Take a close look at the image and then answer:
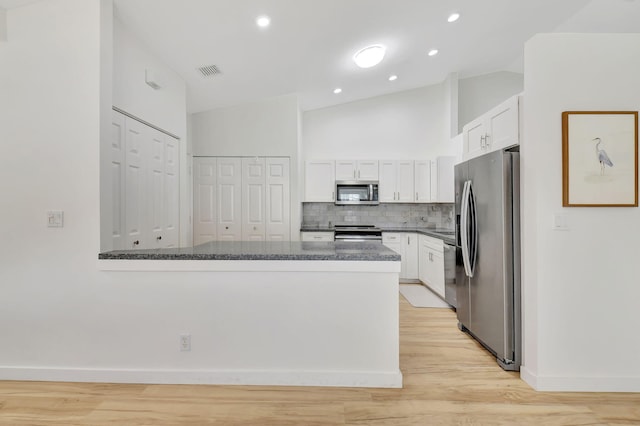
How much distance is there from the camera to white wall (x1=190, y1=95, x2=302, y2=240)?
5145mm

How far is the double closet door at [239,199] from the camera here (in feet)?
17.0

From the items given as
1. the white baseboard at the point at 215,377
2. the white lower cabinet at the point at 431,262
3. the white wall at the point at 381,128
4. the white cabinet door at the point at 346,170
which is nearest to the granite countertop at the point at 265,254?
the white baseboard at the point at 215,377

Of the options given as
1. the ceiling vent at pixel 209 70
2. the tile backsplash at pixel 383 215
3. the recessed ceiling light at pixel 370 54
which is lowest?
the tile backsplash at pixel 383 215

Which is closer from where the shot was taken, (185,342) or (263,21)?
(185,342)

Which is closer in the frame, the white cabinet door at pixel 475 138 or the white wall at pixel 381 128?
the white cabinet door at pixel 475 138

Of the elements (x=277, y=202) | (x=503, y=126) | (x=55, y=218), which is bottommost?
(x=55, y=218)

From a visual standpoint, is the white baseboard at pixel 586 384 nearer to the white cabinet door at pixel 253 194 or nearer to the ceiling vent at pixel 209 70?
the white cabinet door at pixel 253 194

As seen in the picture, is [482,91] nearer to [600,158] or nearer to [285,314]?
[600,158]

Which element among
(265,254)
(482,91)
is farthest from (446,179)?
(265,254)

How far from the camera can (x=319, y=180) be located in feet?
18.6

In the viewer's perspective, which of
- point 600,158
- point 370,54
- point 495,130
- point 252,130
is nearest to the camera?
point 600,158

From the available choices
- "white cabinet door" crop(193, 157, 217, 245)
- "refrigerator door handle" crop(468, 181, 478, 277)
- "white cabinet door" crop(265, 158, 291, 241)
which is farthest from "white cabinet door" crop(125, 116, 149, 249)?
"refrigerator door handle" crop(468, 181, 478, 277)

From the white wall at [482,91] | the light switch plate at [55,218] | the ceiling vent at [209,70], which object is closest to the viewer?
the light switch plate at [55,218]

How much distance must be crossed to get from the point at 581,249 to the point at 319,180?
156 inches
